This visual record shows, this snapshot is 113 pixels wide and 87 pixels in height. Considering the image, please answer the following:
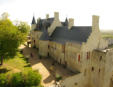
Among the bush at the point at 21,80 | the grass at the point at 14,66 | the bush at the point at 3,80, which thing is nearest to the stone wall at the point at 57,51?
the grass at the point at 14,66

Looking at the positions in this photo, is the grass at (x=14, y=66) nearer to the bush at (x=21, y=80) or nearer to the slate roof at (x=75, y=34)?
the bush at (x=21, y=80)

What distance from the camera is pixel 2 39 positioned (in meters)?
22.3

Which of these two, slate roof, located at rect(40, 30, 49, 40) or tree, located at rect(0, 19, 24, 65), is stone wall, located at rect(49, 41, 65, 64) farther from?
tree, located at rect(0, 19, 24, 65)

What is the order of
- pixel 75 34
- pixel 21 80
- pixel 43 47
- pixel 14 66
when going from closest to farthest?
pixel 21 80, pixel 14 66, pixel 75 34, pixel 43 47

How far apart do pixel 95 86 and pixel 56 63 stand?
1270 centimetres

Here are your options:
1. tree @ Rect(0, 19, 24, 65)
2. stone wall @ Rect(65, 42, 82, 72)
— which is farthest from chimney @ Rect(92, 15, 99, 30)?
tree @ Rect(0, 19, 24, 65)

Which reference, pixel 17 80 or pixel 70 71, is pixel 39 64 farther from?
pixel 17 80

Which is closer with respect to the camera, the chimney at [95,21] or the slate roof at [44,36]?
the chimney at [95,21]

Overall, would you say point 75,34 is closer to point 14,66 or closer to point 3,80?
point 14,66

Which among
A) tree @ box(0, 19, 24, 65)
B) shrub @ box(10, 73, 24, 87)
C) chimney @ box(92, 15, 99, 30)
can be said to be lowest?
shrub @ box(10, 73, 24, 87)

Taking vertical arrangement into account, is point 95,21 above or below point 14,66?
above

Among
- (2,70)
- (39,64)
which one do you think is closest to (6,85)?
(2,70)

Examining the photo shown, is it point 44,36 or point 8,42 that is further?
point 44,36

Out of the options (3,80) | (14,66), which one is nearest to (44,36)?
(14,66)
